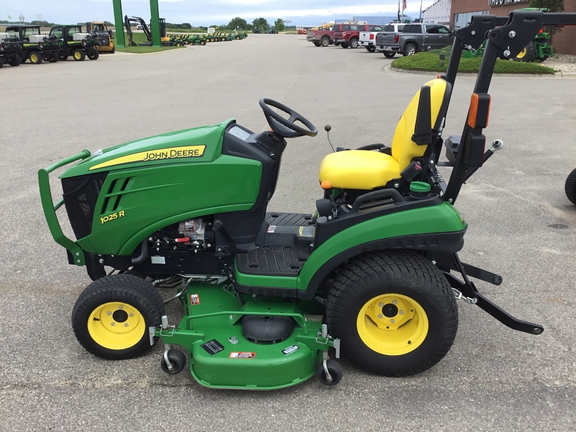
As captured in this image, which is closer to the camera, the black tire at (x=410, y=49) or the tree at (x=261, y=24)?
the black tire at (x=410, y=49)

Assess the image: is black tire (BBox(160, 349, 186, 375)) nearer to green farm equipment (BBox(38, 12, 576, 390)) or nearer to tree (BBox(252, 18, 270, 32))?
green farm equipment (BBox(38, 12, 576, 390))

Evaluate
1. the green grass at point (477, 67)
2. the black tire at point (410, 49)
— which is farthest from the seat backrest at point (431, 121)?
the black tire at point (410, 49)

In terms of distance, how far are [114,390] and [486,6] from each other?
145ft

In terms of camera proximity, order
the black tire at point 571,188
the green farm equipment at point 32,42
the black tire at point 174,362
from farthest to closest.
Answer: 1. the green farm equipment at point 32,42
2. the black tire at point 571,188
3. the black tire at point 174,362

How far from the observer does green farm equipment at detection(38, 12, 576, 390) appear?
258 cm

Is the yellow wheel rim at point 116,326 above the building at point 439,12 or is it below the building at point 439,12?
below

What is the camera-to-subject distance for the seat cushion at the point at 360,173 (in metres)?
2.88

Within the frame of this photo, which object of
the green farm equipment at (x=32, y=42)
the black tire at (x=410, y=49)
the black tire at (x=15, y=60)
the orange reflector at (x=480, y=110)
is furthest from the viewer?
the black tire at (x=410, y=49)

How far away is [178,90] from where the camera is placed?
13594 millimetres

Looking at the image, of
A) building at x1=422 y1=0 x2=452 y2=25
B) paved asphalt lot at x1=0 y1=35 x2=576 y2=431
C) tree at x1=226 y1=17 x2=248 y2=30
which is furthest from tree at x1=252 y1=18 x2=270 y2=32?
paved asphalt lot at x1=0 y1=35 x2=576 y2=431

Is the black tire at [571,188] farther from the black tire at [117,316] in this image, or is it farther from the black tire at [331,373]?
the black tire at [117,316]

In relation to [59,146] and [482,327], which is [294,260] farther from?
[59,146]

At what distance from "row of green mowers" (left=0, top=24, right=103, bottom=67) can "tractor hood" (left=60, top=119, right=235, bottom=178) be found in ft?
70.0

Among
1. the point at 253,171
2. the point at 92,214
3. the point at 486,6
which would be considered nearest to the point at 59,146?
the point at 92,214
